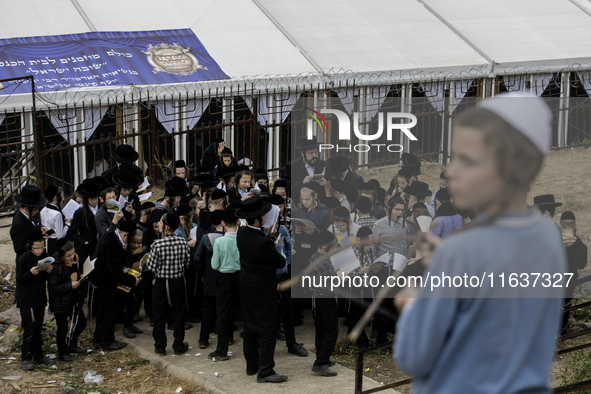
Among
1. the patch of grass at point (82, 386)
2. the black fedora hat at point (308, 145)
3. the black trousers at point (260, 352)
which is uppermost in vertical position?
the black fedora hat at point (308, 145)

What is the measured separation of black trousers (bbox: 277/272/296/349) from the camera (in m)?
7.71

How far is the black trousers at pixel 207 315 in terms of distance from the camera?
7.95 meters

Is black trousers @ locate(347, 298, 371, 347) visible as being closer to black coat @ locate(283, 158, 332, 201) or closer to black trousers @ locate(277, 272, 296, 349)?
black trousers @ locate(277, 272, 296, 349)

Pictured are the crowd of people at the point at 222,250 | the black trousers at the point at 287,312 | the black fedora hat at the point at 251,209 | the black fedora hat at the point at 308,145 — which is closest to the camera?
the black fedora hat at the point at 251,209

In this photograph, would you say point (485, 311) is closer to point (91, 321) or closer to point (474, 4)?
point (91, 321)

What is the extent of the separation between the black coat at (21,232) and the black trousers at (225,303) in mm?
1868

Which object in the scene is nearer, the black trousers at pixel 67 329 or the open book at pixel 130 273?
the black trousers at pixel 67 329

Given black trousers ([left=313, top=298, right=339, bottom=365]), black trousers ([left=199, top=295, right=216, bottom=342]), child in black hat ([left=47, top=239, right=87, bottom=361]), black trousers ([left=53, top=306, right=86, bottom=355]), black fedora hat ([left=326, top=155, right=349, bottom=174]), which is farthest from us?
black fedora hat ([left=326, top=155, right=349, bottom=174])

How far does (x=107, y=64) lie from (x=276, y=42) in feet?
11.2

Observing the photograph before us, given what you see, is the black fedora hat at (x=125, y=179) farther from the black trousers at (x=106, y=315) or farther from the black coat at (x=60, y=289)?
the black coat at (x=60, y=289)

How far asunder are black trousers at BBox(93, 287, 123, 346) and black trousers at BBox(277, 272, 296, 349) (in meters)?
1.58

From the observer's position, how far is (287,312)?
7.74 meters

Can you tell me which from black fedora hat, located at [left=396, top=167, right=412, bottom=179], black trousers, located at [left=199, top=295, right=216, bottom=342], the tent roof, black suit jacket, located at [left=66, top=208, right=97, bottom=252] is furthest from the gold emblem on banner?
black trousers, located at [left=199, top=295, right=216, bottom=342]

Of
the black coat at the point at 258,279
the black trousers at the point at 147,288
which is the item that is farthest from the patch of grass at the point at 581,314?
the black trousers at the point at 147,288
